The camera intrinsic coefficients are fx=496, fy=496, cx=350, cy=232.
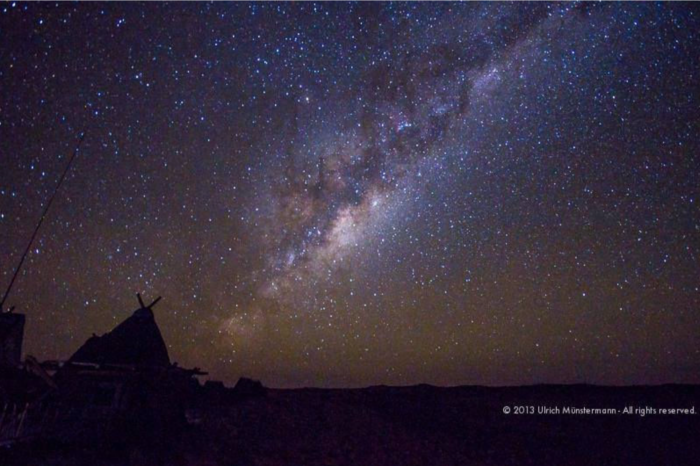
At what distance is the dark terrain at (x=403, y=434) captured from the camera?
43.3 feet

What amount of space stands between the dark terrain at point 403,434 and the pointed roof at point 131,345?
243 centimetres

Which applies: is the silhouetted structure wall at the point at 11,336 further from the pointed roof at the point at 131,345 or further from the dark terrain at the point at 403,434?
the pointed roof at the point at 131,345

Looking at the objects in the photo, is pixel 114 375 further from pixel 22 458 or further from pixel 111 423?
pixel 22 458

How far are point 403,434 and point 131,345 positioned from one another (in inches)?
368

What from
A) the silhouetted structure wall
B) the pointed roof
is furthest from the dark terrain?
the pointed roof

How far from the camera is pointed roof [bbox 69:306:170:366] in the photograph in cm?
1531

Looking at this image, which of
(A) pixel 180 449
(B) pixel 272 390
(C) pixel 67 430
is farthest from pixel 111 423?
(B) pixel 272 390

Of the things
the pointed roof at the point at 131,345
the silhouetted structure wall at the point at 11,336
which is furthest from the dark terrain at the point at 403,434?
the pointed roof at the point at 131,345

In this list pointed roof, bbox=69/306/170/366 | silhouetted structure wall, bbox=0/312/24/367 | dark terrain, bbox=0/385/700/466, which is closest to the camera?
silhouetted structure wall, bbox=0/312/24/367

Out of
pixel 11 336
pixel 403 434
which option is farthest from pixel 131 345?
pixel 403 434

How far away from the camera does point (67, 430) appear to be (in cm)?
1312

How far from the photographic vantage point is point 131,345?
1598cm

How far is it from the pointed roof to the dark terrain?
2433 mm

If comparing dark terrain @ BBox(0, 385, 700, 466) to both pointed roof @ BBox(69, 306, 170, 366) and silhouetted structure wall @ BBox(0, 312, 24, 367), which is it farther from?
pointed roof @ BBox(69, 306, 170, 366)
